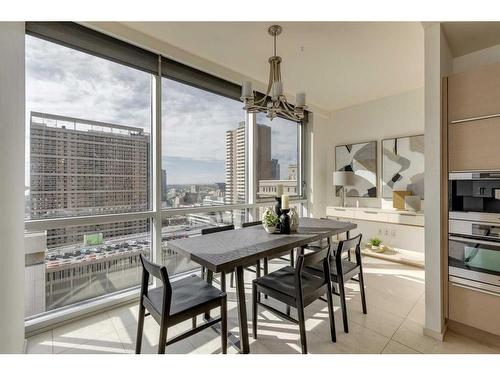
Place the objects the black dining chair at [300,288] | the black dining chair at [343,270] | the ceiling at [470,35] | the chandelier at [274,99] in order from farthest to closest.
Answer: the chandelier at [274,99] → the black dining chair at [343,270] → the ceiling at [470,35] → the black dining chair at [300,288]

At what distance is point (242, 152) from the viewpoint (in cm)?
374

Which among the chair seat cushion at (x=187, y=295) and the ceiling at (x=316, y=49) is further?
the ceiling at (x=316, y=49)

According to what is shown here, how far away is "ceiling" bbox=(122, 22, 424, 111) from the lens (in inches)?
90.4

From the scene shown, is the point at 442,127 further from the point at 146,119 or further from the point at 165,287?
the point at 146,119

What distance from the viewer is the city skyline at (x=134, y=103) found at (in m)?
2.12

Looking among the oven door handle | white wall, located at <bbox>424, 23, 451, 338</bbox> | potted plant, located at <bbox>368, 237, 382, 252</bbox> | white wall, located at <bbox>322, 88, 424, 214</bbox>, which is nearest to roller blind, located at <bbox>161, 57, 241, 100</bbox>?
white wall, located at <bbox>424, 23, 451, 338</bbox>

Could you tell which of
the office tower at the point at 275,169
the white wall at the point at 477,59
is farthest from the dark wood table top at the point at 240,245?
the white wall at the point at 477,59

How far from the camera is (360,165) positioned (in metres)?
4.48

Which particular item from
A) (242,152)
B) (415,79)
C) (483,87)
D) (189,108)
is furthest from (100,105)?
(415,79)

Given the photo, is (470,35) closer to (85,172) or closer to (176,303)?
(176,303)

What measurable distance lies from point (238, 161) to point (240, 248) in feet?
6.72

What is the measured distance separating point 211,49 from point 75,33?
4.21 ft

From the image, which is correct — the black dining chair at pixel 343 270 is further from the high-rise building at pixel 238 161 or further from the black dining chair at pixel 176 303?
the high-rise building at pixel 238 161

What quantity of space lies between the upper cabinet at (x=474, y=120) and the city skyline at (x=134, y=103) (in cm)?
257
